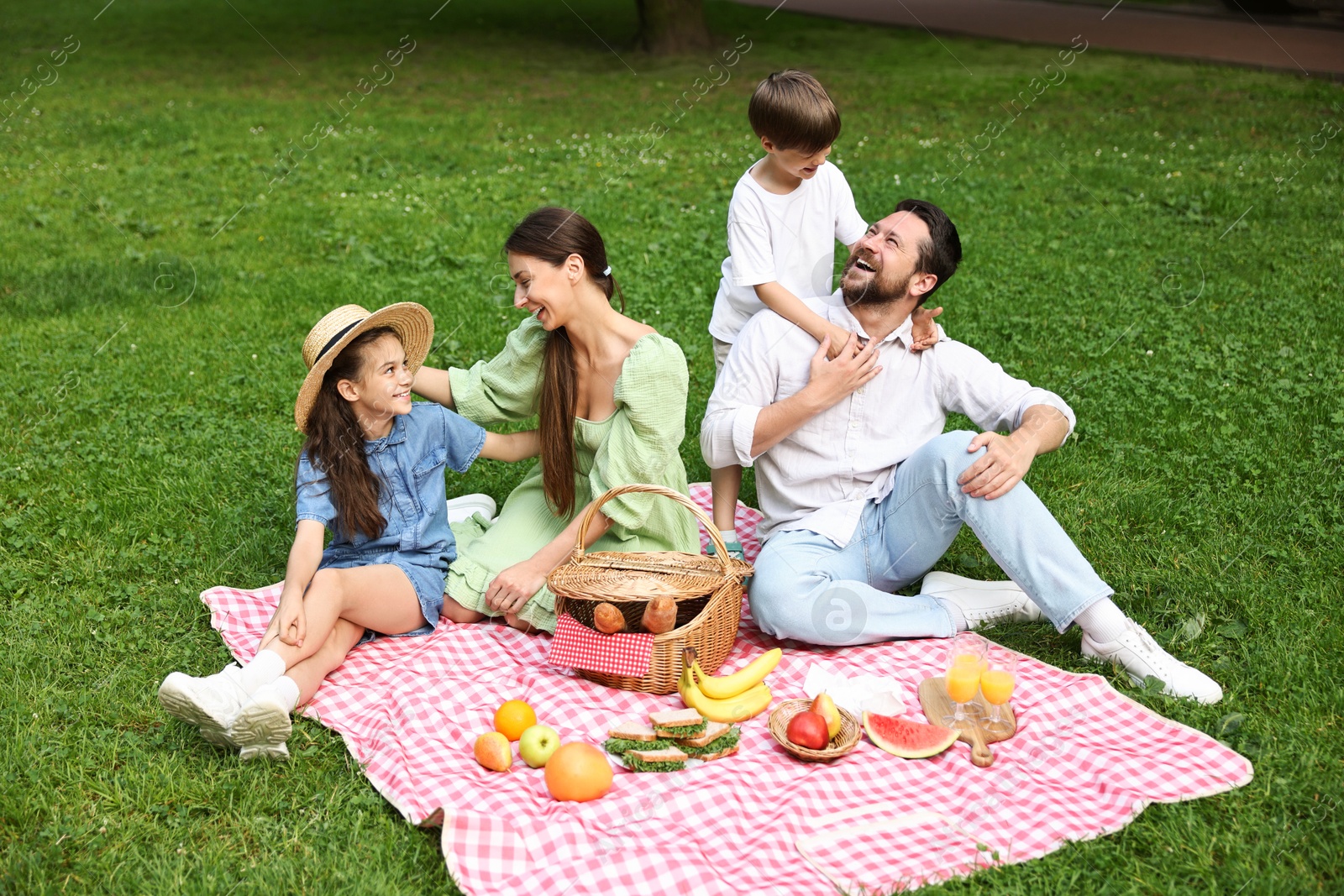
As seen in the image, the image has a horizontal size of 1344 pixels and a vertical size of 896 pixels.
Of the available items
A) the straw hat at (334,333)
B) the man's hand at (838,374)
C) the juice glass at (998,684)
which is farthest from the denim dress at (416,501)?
the juice glass at (998,684)

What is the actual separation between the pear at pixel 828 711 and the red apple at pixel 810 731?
2 centimetres

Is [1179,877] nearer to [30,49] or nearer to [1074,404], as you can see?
[1074,404]

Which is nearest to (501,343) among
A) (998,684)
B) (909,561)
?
(909,561)

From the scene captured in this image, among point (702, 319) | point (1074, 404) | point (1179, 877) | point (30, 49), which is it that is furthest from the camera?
point (30, 49)

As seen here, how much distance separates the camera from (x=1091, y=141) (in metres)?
11.5

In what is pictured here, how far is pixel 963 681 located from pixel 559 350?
68.7 inches

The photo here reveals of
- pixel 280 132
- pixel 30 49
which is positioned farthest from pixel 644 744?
pixel 30 49

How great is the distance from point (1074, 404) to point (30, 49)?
17672mm

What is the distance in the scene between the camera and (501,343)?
693 cm

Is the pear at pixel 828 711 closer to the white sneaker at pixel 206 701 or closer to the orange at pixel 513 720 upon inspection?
the orange at pixel 513 720

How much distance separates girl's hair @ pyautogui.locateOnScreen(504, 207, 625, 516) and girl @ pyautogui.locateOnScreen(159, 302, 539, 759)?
203mm

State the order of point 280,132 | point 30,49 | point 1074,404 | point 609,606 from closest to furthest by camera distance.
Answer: point 609,606, point 1074,404, point 280,132, point 30,49

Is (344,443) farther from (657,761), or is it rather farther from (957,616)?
(957,616)

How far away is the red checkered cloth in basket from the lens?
3.70 m
